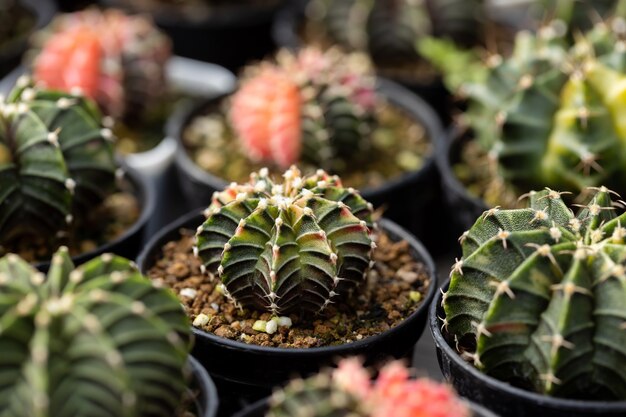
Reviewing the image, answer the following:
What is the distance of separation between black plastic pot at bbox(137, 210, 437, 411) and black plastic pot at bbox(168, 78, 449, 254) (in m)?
0.68

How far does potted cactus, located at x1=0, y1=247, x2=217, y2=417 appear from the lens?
151cm

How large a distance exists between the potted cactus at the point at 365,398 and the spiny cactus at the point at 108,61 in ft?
6.18

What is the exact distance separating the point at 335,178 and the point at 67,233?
82 cm

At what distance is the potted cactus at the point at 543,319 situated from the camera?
1755mm

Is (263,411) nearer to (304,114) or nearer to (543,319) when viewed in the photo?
(543,319)

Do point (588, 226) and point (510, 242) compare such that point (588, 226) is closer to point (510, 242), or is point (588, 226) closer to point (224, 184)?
point (510, 242)

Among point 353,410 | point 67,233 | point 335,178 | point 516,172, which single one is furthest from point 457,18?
point 353,410

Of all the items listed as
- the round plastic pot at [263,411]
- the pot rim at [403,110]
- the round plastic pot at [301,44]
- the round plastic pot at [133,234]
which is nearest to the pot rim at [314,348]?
the round plastic pot at [133,234]

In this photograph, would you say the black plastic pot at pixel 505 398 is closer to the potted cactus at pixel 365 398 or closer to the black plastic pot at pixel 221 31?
the potted cactus at pixel 365 398

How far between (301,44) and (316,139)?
1207 mm

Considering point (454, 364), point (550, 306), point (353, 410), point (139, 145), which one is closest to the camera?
point (353, 410)

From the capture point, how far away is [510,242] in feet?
6.23

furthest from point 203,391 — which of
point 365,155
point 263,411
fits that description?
point 365,155

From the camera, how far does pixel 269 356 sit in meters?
1.98
